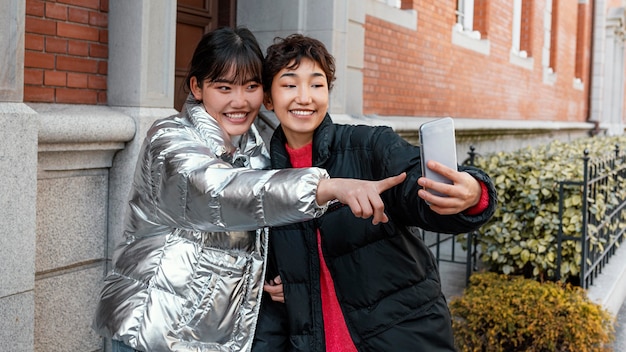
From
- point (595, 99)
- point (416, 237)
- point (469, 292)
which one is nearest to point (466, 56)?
point (469, 292)

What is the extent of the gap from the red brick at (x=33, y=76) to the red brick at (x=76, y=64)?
142 mm

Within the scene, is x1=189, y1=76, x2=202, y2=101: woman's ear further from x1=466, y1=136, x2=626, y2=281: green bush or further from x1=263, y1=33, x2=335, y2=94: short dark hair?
x1=466, y1=136, x2=626, y2=281: green bush

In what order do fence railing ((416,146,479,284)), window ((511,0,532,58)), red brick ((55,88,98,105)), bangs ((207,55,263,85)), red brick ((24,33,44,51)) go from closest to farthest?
bangs ((207,55,263,85)) < red brick ((24,33,44,51)) < red brick ((55,88,98,105)) < fence railing ((416,146,479,284)) < window ((511,0,532,58))

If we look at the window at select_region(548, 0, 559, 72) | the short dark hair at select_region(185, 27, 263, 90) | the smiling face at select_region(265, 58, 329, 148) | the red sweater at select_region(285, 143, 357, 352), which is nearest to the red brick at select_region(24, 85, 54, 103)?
the short dark hair at select_region(185, 27, 263, 90)

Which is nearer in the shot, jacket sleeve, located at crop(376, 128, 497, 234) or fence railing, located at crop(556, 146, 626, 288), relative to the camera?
jacket sleeve, located at crop(376, 128, 497, 234)

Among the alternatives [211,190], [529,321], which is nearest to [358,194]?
[211,190]

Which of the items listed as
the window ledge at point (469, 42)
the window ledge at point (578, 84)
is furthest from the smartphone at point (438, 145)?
the window ledge at point (578, 84)

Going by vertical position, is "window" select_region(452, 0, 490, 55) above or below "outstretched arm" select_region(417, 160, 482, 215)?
above

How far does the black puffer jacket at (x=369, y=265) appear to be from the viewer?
2162 millimetres

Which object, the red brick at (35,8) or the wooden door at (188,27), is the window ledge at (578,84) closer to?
the wooden door at (188,27)

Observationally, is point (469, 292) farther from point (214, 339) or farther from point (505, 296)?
point (214, 339)

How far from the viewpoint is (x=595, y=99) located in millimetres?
20766

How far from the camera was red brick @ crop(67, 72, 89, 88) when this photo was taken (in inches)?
154

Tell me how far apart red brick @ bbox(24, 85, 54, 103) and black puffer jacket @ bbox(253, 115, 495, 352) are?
205cm
